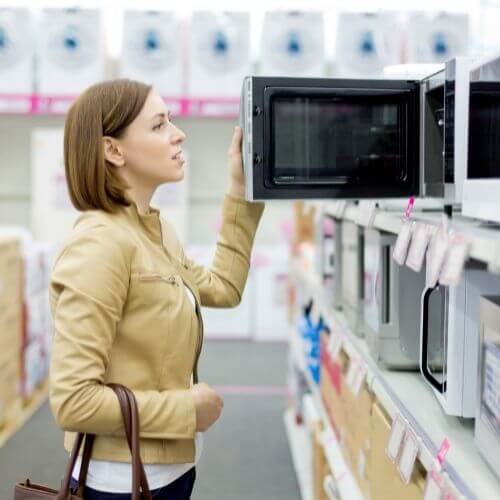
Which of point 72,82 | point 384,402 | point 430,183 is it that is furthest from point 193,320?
point 72,82

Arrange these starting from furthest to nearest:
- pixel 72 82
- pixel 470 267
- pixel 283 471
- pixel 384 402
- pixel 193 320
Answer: pixel 72 82 → pixel 283 471 → pixel 384 402 → pixel 193 320 → pixel 470 267

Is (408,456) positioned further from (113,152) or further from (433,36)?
(433,36)

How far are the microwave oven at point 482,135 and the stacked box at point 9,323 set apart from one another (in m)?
2.96

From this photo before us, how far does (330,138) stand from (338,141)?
0.07ft

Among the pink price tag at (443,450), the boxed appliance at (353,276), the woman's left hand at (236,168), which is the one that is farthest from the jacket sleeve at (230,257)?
the pink price tag at (443,450)

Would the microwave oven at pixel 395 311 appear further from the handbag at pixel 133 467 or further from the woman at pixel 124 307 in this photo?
the handbag at pixel 133 467

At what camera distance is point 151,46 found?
559cm

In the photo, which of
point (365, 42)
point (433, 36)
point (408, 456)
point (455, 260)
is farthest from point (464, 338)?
point (433, 36)

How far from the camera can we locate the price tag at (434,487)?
4.03ft

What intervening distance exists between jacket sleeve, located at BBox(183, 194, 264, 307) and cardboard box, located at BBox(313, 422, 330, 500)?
3.20ft

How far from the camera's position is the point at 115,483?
4.72 feet

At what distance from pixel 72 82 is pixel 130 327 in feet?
15.3

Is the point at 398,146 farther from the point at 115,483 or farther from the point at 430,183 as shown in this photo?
the point at 115,483

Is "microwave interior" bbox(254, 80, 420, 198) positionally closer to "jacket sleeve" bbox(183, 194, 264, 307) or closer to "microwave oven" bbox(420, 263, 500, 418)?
"jacket sleeve" bbox(183, 194, 264, 307)
